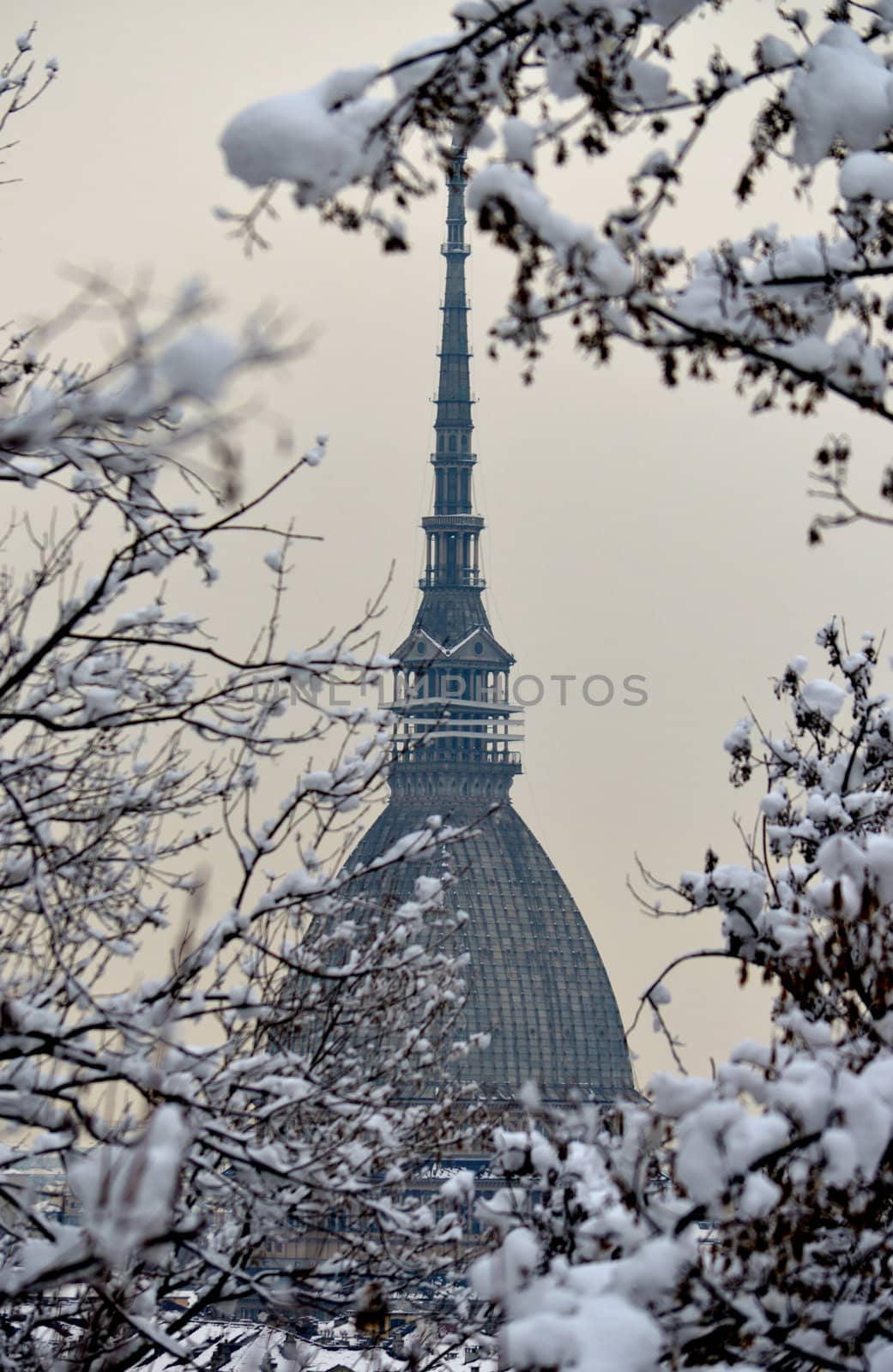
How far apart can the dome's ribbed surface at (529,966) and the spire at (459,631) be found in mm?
2924

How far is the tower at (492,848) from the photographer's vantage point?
158875 mm

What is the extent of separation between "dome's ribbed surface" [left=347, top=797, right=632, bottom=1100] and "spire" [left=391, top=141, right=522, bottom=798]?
2.92 m

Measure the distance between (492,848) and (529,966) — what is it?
353 inches

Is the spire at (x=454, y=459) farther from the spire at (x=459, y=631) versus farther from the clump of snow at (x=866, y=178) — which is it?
the clump of snow at (x=866, y=178)

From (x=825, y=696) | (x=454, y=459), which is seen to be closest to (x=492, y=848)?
(x=454, y=459)

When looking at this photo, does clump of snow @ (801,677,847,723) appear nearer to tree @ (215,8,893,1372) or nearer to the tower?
tree @ (215,8,893,1372)

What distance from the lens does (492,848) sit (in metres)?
161

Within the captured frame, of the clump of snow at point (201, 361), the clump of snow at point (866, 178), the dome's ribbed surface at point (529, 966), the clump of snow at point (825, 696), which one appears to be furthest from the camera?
the dome's ribbed surface at point (529, 966)

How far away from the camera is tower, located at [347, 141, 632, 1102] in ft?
521

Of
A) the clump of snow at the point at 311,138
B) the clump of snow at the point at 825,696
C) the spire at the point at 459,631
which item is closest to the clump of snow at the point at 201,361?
the clump of snow at the point at 311,138

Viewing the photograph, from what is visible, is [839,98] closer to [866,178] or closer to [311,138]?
[866,178]

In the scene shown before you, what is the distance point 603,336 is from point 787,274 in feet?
1.95

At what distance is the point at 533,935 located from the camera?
162m

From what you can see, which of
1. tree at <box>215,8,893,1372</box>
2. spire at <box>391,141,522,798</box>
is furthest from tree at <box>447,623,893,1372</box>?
spire at <box>391,141,522,798</box>
